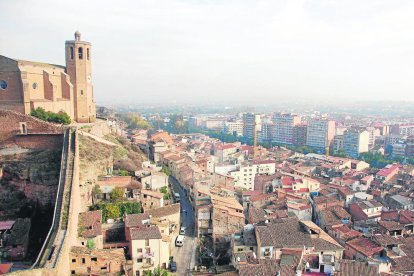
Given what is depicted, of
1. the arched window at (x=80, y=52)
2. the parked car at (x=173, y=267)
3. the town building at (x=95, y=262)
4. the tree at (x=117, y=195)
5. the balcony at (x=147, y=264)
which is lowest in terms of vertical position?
the parked car at (x=173, y=267)

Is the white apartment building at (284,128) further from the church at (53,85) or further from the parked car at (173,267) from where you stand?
the parked car at (173,267)

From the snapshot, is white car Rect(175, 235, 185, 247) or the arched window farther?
the arched window

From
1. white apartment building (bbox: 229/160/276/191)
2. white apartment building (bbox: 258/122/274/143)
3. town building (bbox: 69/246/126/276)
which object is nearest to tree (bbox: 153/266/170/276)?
town building (bbox: 69/246/126/276)

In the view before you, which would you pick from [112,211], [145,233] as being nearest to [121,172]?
[112,211]

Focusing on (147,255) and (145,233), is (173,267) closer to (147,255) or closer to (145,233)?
(147,255)

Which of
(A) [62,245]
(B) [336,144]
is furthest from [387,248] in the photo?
(B) [336,144]

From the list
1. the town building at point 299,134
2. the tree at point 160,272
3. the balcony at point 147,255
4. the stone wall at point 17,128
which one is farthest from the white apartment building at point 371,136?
the stone wall at point 17,128

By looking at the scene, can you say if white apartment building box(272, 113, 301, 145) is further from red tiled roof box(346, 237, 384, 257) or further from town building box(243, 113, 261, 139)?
red tiled roof box(346, 237, 384, 257)
